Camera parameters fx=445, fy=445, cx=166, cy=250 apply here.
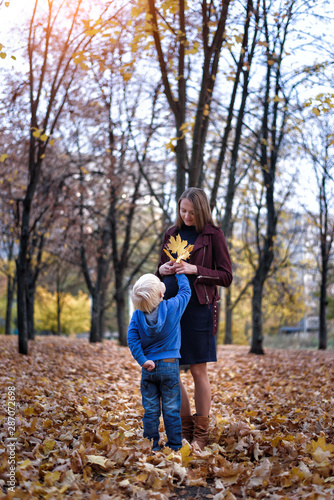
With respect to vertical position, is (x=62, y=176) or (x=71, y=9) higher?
(x=71, y=9)

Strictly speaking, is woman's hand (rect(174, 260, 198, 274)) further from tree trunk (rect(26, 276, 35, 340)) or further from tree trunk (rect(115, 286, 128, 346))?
tree trunk (rect(26, 276, 35, 340))

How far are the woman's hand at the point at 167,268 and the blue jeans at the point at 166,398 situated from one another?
64cm

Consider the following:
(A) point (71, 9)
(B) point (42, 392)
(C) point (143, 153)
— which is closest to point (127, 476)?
(B) point (42, 392)

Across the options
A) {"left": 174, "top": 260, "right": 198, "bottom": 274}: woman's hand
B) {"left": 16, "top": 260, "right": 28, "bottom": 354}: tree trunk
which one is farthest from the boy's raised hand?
{"left": 16, "top": 260, "right": 28, "bottom": 354}: tree trunk

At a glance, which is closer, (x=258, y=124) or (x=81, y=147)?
(x=258, y=124)

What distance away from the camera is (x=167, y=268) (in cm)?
329

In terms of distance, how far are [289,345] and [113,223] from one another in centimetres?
1032

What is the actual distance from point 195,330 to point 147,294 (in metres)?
0.54

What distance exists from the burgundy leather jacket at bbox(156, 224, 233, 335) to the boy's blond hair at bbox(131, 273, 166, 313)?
0.36 m

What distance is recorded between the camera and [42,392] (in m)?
4.78

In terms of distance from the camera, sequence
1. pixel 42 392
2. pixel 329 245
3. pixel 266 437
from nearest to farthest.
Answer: pixel 266 437
pixel 42 392
pixel 329 245

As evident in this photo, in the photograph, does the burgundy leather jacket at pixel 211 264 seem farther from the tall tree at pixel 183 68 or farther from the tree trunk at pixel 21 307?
the tree trunk at pixel 21 307

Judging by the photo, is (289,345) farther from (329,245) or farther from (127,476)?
(127,476)

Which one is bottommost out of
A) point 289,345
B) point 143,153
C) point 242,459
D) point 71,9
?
point 289,345
